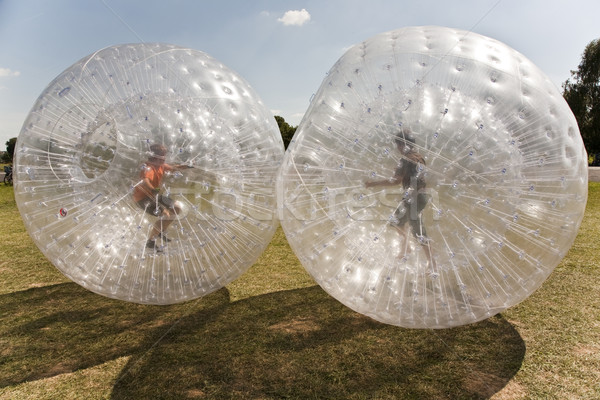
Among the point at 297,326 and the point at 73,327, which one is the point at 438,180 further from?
the point at 73,327

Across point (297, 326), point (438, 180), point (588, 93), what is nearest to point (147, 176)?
point (297, 326)

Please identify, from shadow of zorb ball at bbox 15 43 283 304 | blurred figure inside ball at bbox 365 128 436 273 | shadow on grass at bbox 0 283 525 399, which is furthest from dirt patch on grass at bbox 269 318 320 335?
blurred figure inside ball at bbox 365 128 436 273

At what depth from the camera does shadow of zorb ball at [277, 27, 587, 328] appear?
2.05 m

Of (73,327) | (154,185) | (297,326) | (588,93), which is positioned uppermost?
(588,93)

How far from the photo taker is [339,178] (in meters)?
2.20

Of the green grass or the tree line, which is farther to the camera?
the tree line

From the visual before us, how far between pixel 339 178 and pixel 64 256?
198 centimetres

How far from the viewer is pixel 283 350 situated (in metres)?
2.70

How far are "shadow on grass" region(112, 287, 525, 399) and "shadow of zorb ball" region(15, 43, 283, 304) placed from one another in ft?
1.44

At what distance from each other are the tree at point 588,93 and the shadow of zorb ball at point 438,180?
94.1ft

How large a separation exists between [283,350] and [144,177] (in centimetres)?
150

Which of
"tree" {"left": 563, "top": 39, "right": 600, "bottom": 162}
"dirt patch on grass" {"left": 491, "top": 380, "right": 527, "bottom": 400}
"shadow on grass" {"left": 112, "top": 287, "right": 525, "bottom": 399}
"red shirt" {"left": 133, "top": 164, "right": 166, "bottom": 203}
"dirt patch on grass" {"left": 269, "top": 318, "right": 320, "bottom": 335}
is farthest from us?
"tree" {"left": 563, "top": 39, "right": 600, "bottom": 162}


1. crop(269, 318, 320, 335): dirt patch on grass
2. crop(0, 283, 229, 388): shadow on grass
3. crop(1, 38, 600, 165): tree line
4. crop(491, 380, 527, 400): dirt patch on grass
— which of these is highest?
crop(1, 38, 600, 165): tree line

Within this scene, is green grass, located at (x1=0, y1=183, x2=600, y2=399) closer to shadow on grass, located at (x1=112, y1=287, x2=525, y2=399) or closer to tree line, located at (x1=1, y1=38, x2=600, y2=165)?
shadow on grass, located at (x1=112, y1=287, x2=525, y2=399)
